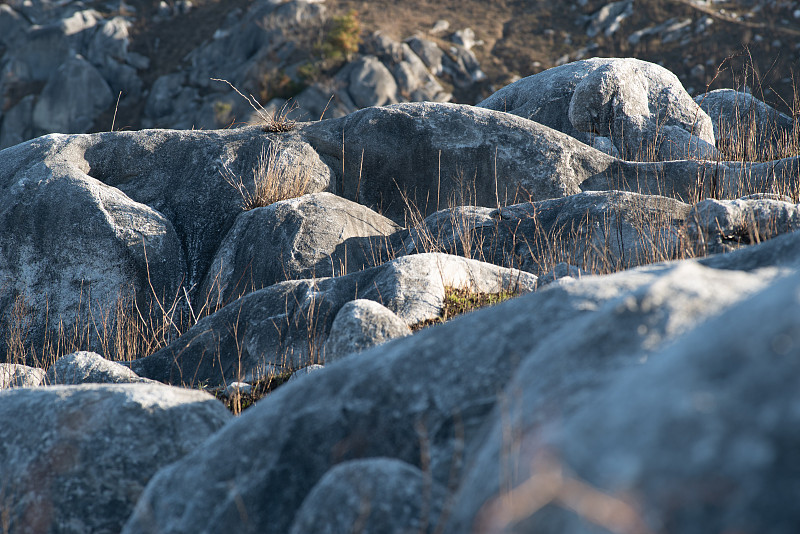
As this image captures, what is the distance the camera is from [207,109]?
117 feet

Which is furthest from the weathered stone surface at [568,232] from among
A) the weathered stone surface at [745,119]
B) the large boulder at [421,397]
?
the weathered stone surface at [745,119]

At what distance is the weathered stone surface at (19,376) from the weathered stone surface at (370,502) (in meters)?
3.79

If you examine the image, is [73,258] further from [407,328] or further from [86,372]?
[407,328]

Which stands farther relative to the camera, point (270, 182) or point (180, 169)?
point (180, 169)

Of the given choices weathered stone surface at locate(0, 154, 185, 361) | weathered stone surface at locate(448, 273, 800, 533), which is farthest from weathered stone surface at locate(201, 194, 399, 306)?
weathered stone surface at locate(448, 273, 800, 533)

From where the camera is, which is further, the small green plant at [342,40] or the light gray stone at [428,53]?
the light gray stone at [428,53]

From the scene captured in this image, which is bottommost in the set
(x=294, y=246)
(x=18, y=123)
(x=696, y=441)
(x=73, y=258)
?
(x=18, y=123)

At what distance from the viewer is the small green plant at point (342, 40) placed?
35406 mm

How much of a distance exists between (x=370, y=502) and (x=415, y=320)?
2799 millimetres

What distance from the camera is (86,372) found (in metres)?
4.64

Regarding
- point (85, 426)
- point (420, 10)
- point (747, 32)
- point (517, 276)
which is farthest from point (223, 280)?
point (420, 10)

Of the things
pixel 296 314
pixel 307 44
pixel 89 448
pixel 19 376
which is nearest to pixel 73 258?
pixel 19 376

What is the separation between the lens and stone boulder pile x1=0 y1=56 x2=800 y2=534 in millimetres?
1197

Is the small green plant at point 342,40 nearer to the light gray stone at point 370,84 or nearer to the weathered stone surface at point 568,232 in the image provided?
the light gray stone at point 370,84
